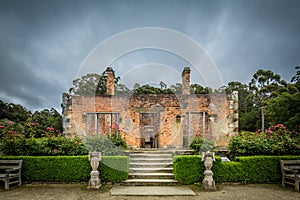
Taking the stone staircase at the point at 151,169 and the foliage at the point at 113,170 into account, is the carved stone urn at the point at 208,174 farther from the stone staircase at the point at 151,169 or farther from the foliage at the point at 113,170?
the foliage at the point at 113,170

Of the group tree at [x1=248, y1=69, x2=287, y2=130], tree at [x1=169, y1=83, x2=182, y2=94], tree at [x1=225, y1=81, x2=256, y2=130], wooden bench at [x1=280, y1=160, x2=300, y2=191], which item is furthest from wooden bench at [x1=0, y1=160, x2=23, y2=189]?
tree at [x1=248, y1=69, x2=287, y2=130]

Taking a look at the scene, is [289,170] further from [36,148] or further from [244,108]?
[244,108]

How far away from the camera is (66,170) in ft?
19.6

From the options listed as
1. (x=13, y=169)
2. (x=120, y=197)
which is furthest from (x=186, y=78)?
(x=13, y=169)

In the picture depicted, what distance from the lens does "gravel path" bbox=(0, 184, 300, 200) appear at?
4832 mm

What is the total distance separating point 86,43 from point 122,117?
373 centimetres

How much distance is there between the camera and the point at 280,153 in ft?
21.6

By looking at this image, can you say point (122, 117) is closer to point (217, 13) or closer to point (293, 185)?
point (217, 13)

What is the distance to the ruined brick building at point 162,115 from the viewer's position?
9.76 metres

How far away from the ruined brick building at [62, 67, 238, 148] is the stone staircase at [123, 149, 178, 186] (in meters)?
2.38

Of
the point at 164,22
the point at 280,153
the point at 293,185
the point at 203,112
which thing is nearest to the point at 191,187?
the point at 293,185

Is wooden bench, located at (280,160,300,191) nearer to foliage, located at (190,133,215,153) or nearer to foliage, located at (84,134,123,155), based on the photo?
foliage, located at (190,133,215,153)

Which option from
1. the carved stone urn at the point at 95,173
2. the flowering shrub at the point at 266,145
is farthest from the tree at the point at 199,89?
the carved stone urn at the point at 95,173

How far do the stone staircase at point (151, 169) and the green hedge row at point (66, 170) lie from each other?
447 mm
